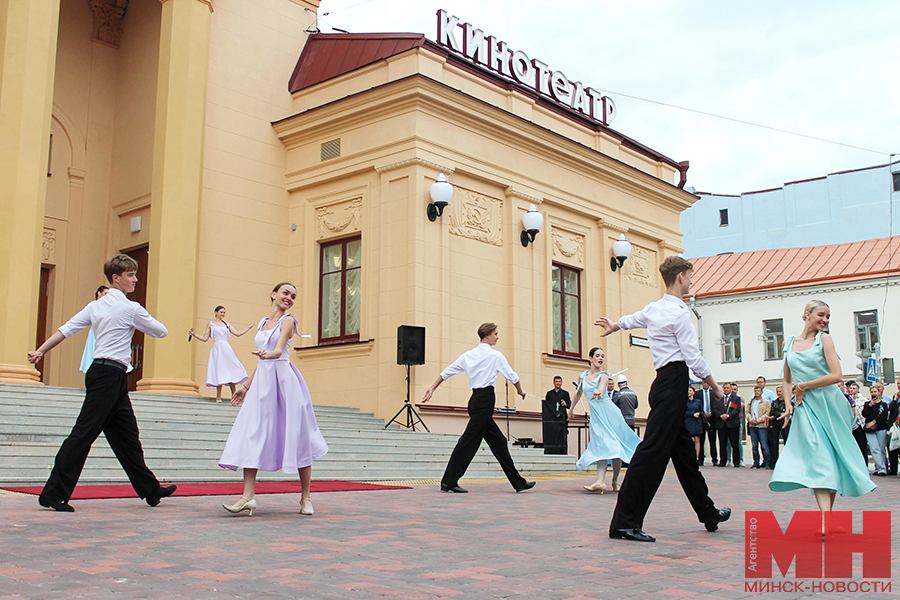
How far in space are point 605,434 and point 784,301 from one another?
27955 mm

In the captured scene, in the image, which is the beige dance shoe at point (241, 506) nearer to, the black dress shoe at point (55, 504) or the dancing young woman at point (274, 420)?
the dancing young woman at point (274, 420)

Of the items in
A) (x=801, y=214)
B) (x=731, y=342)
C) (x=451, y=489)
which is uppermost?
(x=801, y=214)

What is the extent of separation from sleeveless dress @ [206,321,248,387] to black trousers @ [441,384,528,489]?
678cm

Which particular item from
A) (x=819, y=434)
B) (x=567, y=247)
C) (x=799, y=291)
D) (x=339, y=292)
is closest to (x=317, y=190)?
(x=339, y=292)

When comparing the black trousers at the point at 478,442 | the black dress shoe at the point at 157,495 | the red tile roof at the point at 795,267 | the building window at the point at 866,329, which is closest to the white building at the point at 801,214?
the red tile roof at the point at 795,267

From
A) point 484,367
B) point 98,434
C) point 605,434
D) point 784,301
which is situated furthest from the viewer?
point 784,301

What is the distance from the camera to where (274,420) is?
22.5ft

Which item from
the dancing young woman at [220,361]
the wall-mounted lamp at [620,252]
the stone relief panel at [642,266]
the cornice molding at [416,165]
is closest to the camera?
the dancing young woman at [220,361]

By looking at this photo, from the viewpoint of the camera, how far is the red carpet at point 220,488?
8.02m

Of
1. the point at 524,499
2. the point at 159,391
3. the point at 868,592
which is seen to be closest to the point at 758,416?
the point at 524,499

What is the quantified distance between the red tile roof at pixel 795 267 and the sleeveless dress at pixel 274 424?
3160 cm

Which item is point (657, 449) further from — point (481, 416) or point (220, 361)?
point (220, 361)

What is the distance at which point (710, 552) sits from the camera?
5234mm

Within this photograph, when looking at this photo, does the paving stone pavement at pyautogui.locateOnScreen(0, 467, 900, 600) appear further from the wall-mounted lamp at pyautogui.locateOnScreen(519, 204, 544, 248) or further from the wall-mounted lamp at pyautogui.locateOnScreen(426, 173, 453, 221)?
the wall-mounted lamp at pyautogui.locateOnScreen(519, 204, 544, 248)
